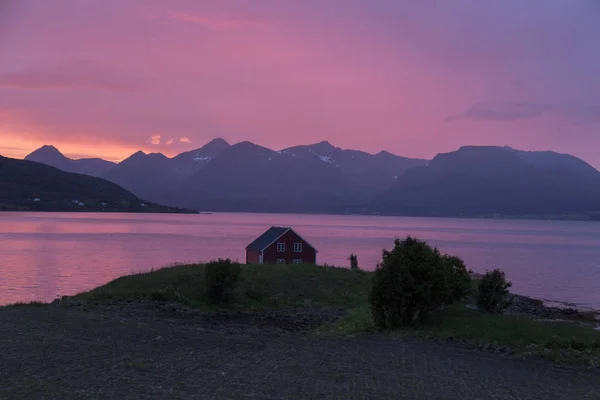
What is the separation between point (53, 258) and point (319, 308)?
58.4m

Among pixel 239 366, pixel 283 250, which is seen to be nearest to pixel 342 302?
pixel 283 250

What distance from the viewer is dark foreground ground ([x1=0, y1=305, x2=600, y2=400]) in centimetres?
1446

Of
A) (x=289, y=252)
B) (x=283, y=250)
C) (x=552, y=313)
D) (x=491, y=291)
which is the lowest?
(x=552, y=313)

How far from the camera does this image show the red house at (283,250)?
55.2 m

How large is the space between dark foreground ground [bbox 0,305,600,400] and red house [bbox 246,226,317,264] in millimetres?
29948

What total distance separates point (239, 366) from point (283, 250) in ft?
127

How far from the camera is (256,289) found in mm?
35000

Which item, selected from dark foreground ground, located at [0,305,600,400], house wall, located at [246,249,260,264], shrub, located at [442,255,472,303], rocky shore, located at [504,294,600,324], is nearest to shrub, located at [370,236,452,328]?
dark foreground ground, located at [0,305,600,400]

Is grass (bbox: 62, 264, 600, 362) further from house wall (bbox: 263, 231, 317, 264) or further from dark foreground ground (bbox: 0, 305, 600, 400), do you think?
house wall (bbox: 263, 231, 317, 264)

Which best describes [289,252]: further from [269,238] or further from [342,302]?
[342,302]

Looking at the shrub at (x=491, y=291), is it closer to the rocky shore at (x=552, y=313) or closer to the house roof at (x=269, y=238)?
the rocky shore at (x=552, y=313)

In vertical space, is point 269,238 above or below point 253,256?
above

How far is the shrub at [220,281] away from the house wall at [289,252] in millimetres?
22798

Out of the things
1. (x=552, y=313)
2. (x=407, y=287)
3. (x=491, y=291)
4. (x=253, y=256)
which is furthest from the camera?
(x=253, y=256)
